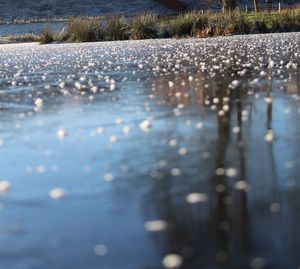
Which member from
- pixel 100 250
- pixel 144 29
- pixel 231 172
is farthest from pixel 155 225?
pixel 144 29

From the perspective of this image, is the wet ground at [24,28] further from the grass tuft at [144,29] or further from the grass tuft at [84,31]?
the grass tuft at [144,29]

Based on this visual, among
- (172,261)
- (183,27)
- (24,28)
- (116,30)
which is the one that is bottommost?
(172,261)

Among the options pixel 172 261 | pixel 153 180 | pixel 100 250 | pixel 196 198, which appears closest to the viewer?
pixel 172 261

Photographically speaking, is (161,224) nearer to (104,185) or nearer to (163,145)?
(104,185)

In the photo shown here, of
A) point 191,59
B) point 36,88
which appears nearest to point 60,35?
point 191,59

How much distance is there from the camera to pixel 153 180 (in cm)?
400

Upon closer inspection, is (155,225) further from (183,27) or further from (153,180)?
(183,27)

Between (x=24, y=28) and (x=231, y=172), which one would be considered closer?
(x=231, y=172)

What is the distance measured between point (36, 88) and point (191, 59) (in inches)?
229

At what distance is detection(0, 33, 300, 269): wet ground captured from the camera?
2.89 metres

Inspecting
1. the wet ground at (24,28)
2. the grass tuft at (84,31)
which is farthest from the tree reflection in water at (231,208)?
the wet ground at (24,28)

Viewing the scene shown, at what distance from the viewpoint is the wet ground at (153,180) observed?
9.50ft

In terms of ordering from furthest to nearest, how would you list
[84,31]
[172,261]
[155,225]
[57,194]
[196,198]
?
[84,31]
[57,194]
[196,198]
[155,225]
[172,261]

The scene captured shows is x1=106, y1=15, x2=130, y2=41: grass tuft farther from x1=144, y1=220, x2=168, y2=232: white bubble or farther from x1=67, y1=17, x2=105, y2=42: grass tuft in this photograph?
x1=144, y1=220, x2=168, y2=232: white bubble
